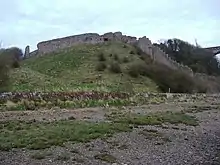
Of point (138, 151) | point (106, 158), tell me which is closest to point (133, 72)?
point (138, 151)

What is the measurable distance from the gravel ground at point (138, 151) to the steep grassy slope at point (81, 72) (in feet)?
84.0

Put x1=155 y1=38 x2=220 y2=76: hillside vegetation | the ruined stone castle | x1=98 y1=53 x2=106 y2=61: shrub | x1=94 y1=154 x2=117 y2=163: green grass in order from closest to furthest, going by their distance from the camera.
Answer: x1=94 y1=154 x2=117 y2=163: green grass, x1=98 y1=53 x2=106 y2=61: shrub, the ruined stone castle, x1=155 y1=38 x2=220 y2=76: hillside vegetation

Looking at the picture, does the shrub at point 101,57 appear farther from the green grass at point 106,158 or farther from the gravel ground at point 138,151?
the green grass at point 106,158

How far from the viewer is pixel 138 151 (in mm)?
15070

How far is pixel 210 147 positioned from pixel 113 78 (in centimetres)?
4140

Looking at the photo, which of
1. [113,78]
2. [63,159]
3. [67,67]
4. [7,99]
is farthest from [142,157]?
[67,67]

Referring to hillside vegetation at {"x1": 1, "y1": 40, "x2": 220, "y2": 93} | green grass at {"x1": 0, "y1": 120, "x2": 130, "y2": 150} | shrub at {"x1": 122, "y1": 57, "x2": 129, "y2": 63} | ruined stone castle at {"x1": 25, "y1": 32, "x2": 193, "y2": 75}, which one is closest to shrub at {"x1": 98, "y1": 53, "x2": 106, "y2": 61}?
hillside vegetation at {"x1": 1, "y1": 40, "x2": 220, "y2": 93}

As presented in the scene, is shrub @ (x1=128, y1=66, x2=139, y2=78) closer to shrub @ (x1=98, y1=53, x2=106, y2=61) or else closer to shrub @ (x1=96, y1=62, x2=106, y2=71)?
shrub @ (x1=96, y1=62, x2=106, y2=71)

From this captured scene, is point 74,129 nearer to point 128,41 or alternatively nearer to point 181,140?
point 181,140

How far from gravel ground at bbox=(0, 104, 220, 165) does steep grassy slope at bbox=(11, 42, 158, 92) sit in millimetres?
25607

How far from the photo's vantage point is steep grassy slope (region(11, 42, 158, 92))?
4816cm

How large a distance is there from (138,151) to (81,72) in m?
47.9

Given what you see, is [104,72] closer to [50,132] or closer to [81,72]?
[81,72]

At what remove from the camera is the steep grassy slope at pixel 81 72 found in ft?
158
